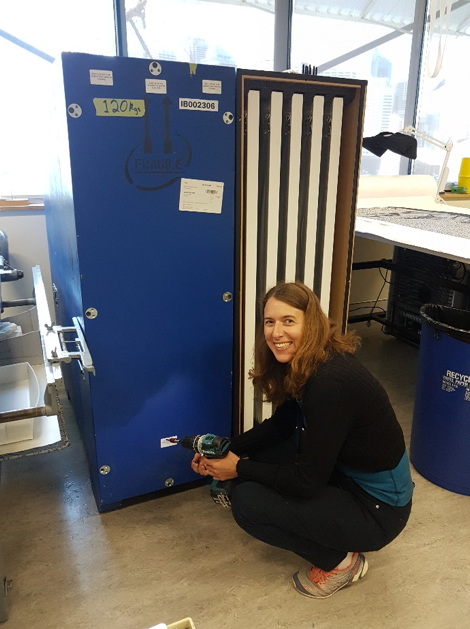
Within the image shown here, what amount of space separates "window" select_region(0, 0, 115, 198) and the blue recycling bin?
83.8 inches

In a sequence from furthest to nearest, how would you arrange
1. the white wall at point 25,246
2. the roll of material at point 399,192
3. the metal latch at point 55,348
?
1. the roll of material at point 399,192
2. the white wall at point 25,246
3. the metal latch at point 55,348

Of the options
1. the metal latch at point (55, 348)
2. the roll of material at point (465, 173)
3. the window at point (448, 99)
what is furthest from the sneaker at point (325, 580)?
the window at point (448, 99)

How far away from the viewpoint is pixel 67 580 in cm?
148

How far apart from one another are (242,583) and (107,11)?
10.0ft

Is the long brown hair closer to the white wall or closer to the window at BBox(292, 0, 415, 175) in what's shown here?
the white wall

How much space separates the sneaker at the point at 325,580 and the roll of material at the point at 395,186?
8.34 feet

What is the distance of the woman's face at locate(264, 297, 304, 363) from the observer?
1.35 metres

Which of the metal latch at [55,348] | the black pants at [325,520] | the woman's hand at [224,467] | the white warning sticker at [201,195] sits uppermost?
the white warning sticker at [201,195]

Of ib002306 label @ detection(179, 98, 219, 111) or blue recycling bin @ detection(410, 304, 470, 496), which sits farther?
blue recycling bin @ detection(410, 304, 470, 496)

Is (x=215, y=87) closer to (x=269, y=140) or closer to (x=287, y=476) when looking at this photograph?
(x=269, y=140)

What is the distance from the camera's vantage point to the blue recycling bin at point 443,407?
1744 mm

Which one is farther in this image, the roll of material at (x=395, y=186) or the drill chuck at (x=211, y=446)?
the roll of material at (x=395, y=186)

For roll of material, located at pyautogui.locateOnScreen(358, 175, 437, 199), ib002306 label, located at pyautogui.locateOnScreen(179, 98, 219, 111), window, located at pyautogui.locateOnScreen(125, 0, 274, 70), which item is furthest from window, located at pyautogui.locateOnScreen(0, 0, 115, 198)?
roll of material, located at pyautogui.locateOnScreen(358, 175, 437, 199)

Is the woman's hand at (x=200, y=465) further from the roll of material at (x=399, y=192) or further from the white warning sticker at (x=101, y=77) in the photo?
the roll of material at (x=399, y=192)
